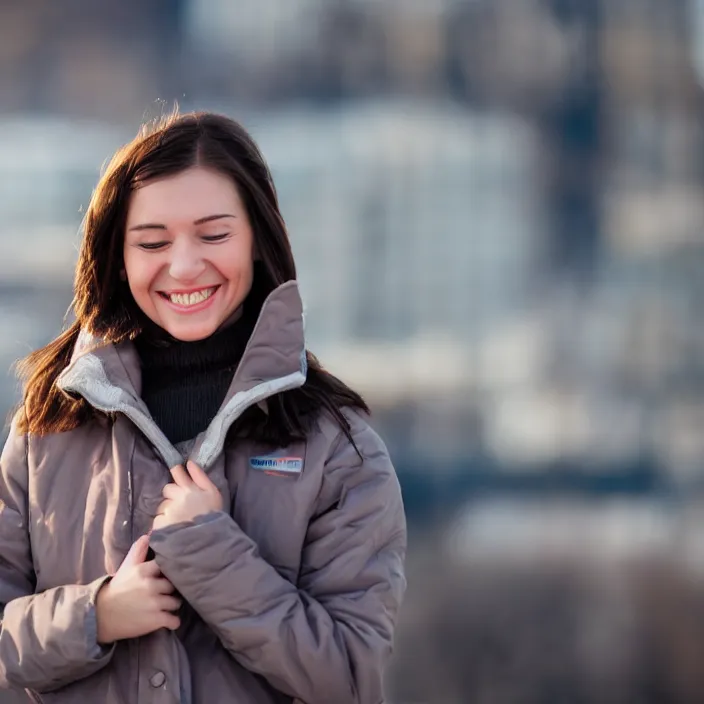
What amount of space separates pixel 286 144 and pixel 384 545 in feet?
6.16

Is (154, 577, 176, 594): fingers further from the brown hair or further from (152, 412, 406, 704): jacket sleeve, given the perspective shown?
the brown hair

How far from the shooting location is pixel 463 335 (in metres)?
2.98

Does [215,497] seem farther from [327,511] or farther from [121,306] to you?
[121,306]

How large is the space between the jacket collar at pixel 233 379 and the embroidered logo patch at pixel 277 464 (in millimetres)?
51

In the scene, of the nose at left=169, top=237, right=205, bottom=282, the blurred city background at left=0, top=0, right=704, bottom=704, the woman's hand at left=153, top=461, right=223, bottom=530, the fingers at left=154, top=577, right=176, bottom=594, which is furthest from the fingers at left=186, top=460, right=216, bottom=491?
the blurred city background at left=0, top=0, right=704, bottom=704

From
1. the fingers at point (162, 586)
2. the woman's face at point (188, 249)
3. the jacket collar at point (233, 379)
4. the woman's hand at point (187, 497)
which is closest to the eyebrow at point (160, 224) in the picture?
the woman's face at point (188, 249)

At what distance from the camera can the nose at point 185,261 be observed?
4.00 ft

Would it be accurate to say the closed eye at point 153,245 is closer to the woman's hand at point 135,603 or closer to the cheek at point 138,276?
the cheek at point 138,276

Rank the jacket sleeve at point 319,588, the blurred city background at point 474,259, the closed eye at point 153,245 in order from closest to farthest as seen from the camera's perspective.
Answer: the jacket sleeve at point 319,588 → the closed eye at point 153,245 → the blurred city background at point 474,259

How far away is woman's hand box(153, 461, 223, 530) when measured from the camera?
3.81ft

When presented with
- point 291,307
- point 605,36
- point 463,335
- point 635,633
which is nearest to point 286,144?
point 463,335

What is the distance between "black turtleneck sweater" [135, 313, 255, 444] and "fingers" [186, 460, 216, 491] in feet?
0.24

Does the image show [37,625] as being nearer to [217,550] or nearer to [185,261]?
[217,550]

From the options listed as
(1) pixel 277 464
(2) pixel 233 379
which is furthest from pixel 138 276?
(1) pixel 277 464
